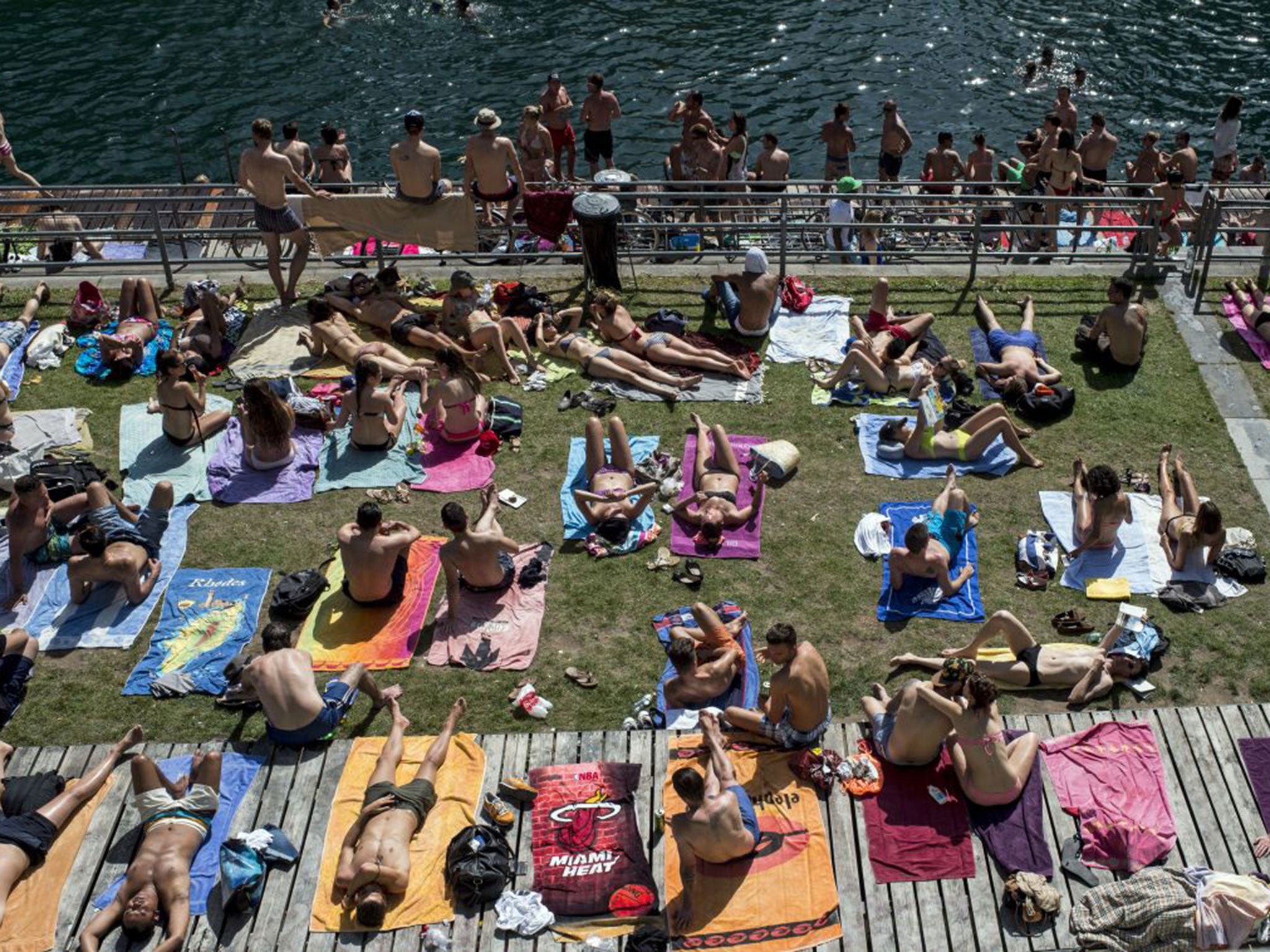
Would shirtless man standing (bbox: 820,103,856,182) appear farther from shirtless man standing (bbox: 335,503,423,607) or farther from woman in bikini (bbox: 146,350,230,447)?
shirtless man standing (bbox: 335,503,423,607)

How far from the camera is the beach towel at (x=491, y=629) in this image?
38.7 feet

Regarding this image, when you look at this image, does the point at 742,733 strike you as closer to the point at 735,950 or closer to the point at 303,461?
the point at 735,950

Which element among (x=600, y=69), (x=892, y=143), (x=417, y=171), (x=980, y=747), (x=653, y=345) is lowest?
(x=600, y=69)

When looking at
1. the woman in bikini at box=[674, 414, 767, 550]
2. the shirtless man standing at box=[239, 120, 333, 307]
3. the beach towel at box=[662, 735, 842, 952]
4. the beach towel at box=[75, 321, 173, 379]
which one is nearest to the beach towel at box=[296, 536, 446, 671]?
the woman in bikini at box=[674, 414, 767, 550]

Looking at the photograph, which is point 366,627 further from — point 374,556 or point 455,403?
point 455,403

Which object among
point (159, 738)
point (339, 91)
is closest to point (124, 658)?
point (159, 738)

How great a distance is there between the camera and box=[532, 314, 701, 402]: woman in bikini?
600 inches

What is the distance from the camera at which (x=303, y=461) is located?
14.3 meters

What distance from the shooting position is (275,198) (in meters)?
16.2

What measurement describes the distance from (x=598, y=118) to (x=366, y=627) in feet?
39.8

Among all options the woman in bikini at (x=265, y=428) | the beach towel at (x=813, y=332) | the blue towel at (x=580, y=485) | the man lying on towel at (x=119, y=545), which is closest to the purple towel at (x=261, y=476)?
the woman in bikini at (x=265, y=428)

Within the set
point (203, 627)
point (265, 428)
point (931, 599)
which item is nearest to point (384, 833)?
point (203, 627)

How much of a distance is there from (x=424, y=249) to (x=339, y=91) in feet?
32.9

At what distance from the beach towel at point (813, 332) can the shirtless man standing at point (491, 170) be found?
153 inches
